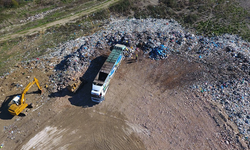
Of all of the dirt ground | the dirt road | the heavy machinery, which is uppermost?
the dirt road

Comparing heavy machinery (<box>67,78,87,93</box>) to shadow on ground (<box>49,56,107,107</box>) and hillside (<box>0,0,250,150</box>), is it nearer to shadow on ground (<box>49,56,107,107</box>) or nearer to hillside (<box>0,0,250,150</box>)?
shadow on ground (<box>49,56,107,107</box>)

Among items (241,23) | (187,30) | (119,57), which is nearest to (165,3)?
(187,30)

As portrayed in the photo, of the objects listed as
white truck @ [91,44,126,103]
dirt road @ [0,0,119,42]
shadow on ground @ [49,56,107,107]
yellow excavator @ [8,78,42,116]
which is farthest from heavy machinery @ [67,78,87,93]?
dirt road @ [0,0,119,42]

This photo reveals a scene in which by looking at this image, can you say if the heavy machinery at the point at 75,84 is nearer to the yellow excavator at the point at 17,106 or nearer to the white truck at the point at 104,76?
the white truck at the point at 104,76

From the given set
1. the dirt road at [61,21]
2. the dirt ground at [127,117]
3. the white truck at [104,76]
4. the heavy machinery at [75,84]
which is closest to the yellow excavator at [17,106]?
the dirt ground at [127,117]

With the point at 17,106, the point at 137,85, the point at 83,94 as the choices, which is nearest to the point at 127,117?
the point at 137,85

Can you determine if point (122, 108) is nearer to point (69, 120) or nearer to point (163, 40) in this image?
point (69, 120)

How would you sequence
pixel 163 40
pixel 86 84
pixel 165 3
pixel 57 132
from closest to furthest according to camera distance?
pixel 57 132 → pixel 86 84 → pixel 163 40 → pixel 165 3
